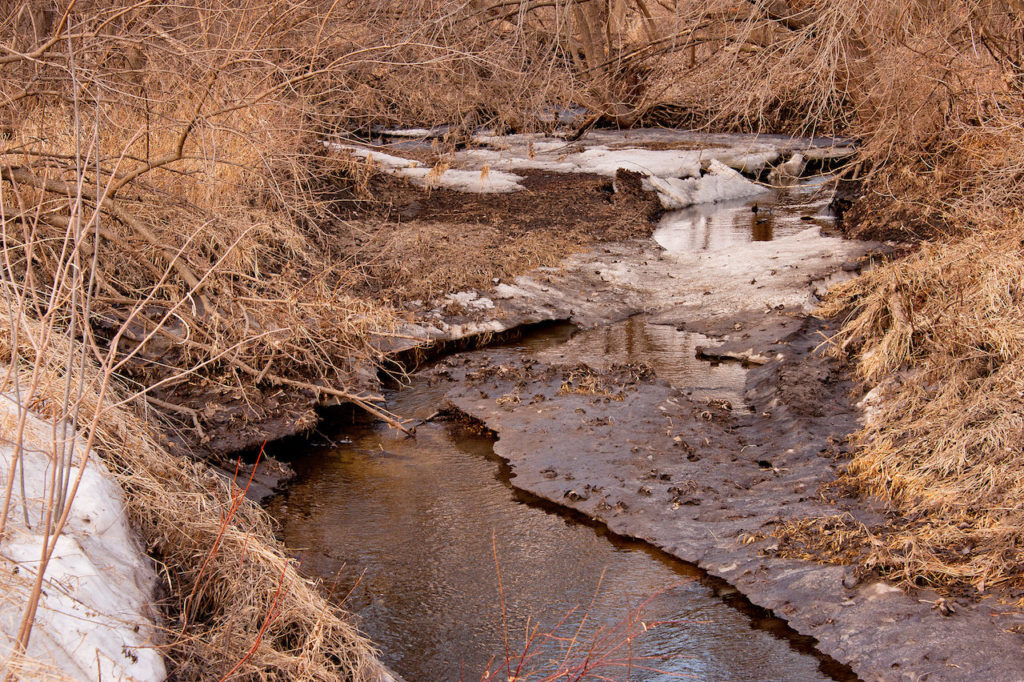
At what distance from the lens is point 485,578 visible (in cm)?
512

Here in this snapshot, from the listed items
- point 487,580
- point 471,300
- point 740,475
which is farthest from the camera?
point 471,300

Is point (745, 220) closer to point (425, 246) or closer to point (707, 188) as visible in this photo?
point (707, 188)

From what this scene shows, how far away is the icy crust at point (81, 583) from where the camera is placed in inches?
121

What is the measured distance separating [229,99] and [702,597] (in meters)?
5.85

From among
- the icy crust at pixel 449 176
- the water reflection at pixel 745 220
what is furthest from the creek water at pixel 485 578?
the icy crust at pixel 449 176

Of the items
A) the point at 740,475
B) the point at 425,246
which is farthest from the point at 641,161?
the point at 740,475

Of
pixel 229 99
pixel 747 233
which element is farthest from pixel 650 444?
pixel 747 233

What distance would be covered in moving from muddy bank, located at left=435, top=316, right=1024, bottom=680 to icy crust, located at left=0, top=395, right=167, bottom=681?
9.55 ft

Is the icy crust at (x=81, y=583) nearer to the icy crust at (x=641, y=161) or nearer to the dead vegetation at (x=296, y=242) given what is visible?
the dead vegetation at (x=296, y=242)

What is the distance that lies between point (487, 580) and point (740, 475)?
1.99 metres

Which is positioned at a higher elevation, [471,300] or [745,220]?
[745,220]

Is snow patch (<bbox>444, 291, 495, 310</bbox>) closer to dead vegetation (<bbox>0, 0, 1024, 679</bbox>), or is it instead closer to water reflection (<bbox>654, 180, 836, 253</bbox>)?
dead vegetation (<bbox>0, 0, 1024, 679</bbox>)

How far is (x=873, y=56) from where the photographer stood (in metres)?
9.38

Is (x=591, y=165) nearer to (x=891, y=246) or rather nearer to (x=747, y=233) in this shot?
(x=747, y=233)
